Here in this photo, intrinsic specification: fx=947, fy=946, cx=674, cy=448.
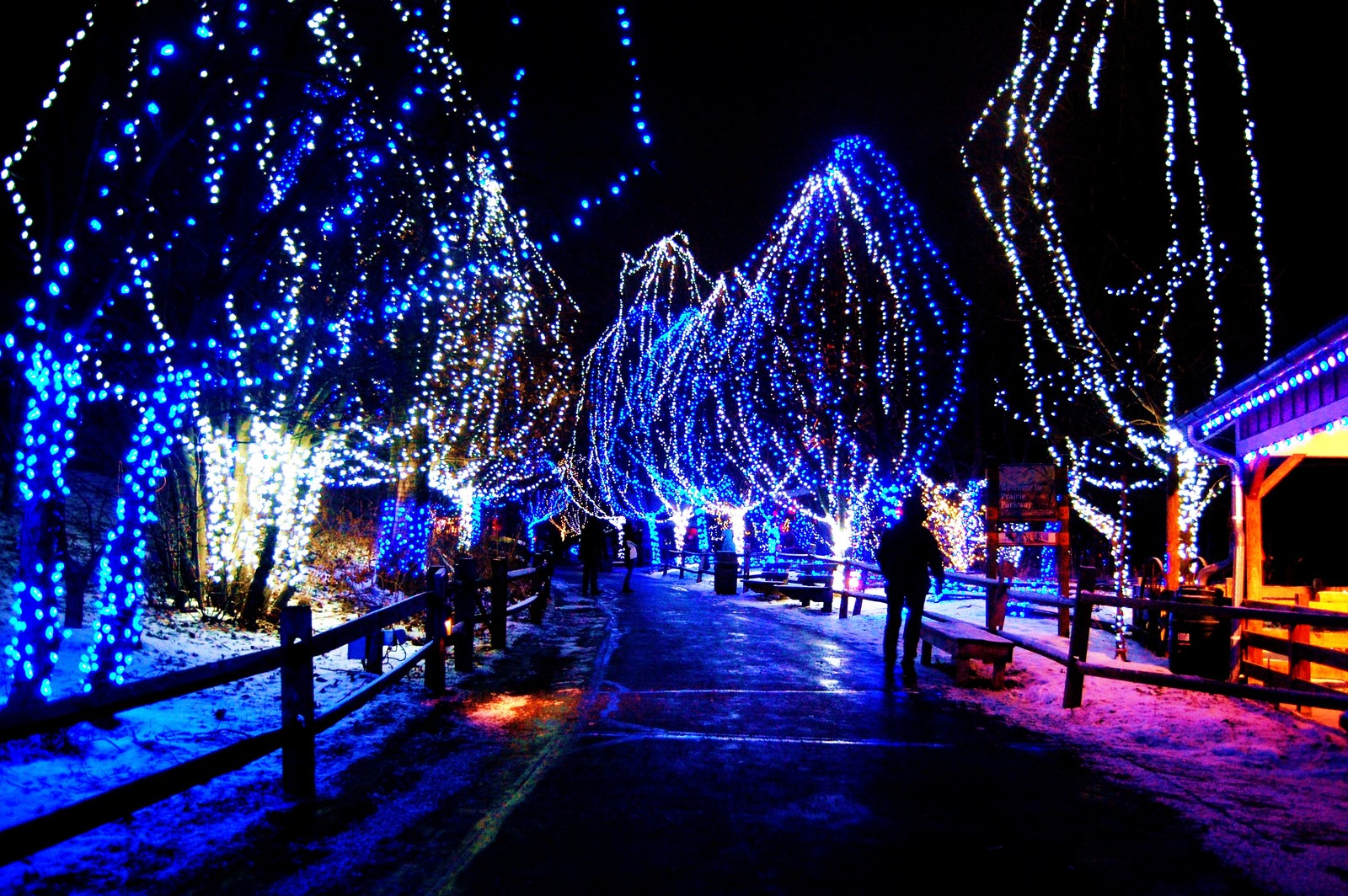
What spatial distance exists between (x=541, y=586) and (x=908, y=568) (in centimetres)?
815

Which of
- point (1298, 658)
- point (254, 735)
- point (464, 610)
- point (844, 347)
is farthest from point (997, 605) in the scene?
point (844, 347)

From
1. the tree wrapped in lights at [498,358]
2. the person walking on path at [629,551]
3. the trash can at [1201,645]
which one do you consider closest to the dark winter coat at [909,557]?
the trash can at [1201,645]

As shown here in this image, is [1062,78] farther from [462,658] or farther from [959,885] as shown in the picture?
[959,885]

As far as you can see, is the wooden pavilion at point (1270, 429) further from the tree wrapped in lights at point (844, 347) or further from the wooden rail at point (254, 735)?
the tree wrapped in lights at point (844, 347)

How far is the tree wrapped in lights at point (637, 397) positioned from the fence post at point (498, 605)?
82.0ft

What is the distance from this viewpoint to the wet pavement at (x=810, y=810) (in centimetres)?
424

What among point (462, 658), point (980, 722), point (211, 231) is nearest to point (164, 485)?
point (211, 231)

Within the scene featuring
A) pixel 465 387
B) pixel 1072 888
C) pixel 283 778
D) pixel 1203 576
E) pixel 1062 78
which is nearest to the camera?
pixel 1072 888

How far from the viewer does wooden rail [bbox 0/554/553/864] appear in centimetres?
358

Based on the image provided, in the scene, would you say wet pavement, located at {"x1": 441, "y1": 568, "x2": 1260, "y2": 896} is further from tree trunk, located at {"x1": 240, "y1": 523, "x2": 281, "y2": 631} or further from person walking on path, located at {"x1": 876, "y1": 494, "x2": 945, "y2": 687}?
tree trunk, located at {"x1": 240, "y1": 523, "x2": 281, "y2": 631}

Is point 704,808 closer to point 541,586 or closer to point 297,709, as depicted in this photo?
point 297,709

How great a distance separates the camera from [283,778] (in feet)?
18.2

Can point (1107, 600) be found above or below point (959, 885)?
above

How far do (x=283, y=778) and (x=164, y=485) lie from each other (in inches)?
320
